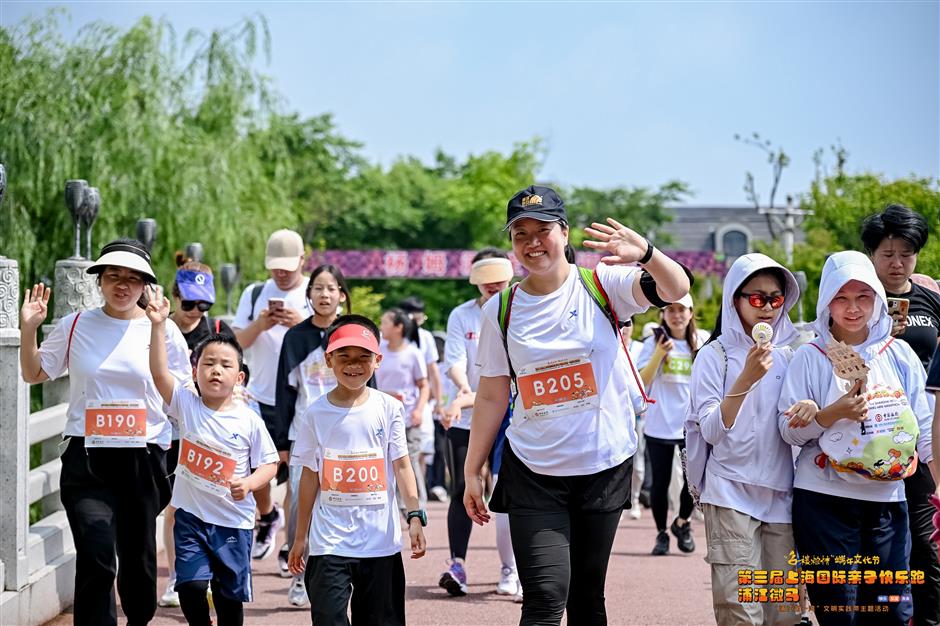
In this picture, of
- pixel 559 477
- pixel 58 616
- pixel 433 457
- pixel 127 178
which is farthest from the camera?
pixel 127 178

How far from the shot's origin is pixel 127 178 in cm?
2392

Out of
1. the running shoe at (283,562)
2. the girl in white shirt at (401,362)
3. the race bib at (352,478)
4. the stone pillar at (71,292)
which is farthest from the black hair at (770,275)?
the girl in white shirt at (401,362)

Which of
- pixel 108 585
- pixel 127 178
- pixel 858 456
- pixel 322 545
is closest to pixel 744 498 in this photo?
pixel 858 456

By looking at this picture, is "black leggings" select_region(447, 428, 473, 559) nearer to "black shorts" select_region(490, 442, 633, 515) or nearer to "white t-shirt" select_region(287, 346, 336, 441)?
"white t-shirt" select_region(287, 346, 336, 441)

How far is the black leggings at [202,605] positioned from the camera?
19.9ft

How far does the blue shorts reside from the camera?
20.1ft

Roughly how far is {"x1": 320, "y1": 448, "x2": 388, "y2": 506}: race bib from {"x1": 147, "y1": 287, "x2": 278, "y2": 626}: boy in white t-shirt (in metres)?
0.57

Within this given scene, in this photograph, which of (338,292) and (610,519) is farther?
(338,292)

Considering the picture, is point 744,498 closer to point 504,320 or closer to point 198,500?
point 504,320

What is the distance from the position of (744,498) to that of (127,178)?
20.4 m

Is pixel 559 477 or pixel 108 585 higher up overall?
pixel 559 477

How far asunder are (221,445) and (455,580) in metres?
2.49

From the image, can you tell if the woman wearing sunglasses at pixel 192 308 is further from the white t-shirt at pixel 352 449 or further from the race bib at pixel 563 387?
the race bib at pixel 563 387

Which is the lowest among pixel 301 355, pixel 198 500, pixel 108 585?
pixel 108 585
